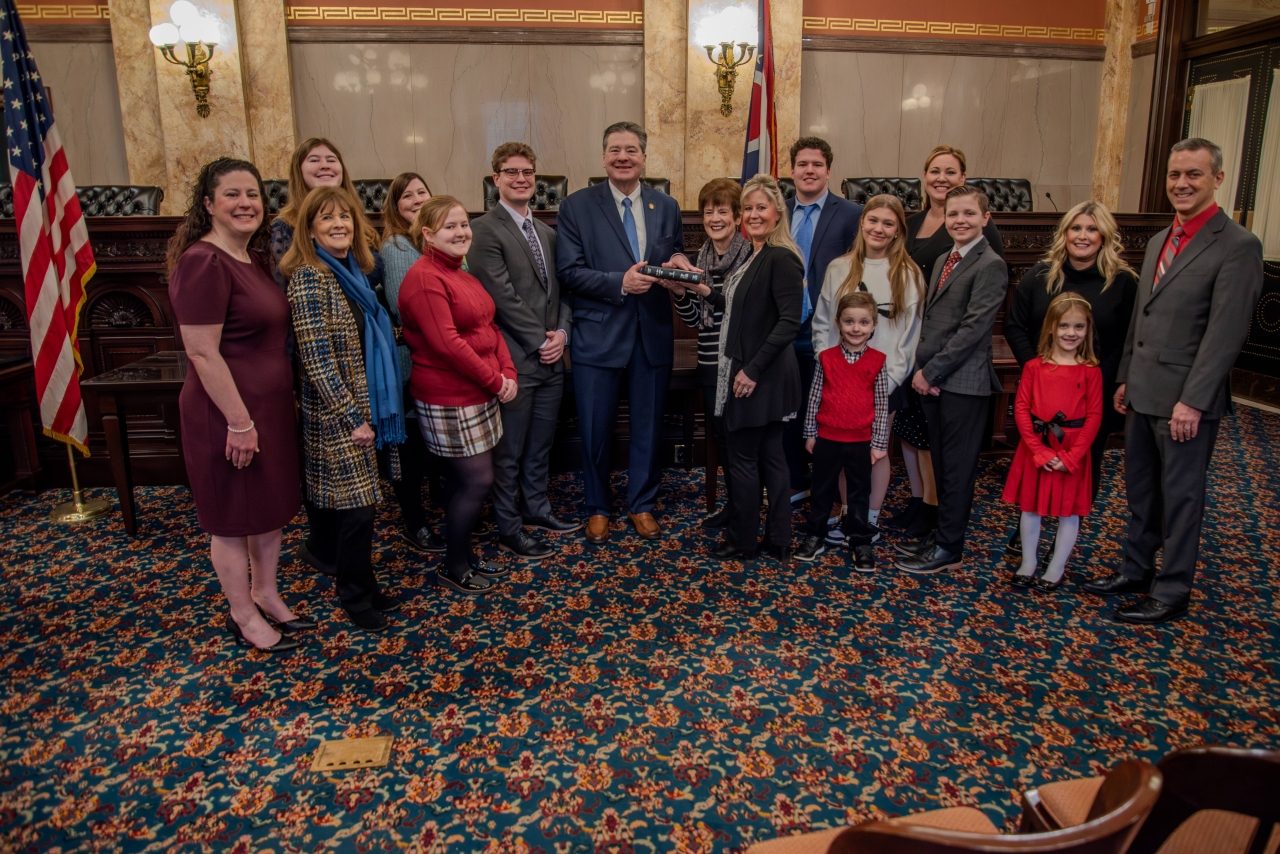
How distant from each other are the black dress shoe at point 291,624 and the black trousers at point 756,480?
5.16ft

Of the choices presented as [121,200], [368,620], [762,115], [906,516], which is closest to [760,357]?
[906,516]

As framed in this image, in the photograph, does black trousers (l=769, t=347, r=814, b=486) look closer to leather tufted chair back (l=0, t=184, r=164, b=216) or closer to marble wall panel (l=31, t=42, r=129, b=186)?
leather tufted chair back (l=0, t=184, r=164, b=216)

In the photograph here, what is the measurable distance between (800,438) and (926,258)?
93cm

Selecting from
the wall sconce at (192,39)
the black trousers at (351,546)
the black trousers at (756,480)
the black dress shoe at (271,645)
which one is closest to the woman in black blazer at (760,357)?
the black trousers at (756,480)

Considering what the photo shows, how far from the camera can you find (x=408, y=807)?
193 cm

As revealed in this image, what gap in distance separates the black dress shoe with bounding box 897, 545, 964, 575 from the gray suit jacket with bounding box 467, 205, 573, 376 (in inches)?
62.9

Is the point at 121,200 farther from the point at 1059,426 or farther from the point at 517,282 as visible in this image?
the point at 1059,426

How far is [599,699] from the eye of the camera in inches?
92.7

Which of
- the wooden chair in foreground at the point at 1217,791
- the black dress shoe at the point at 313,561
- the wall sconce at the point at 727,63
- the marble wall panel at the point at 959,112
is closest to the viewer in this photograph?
the wooden chair in foreground at the point at 1217,791

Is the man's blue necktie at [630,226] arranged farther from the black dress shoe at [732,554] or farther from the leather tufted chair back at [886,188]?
the leather tufted chair back at [886,188]

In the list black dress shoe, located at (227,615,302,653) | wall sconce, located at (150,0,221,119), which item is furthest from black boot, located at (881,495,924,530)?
Result: wall sconce, located at (150,0,221,119)

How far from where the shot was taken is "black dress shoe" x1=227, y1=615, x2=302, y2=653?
8.55 ft

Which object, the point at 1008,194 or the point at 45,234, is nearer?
the point at 45,234

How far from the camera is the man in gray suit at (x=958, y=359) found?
2883mm
